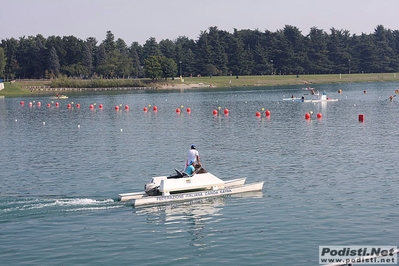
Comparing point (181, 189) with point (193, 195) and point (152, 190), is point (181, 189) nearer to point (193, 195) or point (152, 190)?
point (193, 195)

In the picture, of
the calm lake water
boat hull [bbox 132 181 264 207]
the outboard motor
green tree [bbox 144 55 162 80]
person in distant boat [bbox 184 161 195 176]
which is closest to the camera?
the calm lake water

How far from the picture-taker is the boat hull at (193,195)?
31.6 metres

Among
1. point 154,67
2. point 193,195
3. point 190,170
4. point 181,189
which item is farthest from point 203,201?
point 154,67

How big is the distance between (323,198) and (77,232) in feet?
42.0

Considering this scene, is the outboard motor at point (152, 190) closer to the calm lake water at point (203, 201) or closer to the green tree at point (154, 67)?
the calm lake water at point (203, 201)

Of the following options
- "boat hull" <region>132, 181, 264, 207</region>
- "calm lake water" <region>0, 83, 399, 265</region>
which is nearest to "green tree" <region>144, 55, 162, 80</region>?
"calm lake water" <region>0, 83, 399, 265</region>

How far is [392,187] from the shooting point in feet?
113

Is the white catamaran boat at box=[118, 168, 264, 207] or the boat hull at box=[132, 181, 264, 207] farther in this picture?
the white catamaran boat at box=[118, 168, 264, 207]

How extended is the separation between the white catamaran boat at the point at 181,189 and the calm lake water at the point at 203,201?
0.56m

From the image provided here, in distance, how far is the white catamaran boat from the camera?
31.9 m

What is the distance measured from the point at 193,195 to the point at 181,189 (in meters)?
0.74

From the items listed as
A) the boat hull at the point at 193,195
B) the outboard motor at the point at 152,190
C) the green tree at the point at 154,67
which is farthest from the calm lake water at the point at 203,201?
the green tree at the point at 154,67

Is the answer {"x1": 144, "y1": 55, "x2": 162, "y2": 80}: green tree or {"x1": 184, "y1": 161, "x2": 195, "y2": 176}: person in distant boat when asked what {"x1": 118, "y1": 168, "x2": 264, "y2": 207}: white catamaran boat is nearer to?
{"x1": 184, "y1": 161, "x2": 195, "y2": 176}: person in distant boat

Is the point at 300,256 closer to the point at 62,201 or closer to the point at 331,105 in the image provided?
the point at 62,201
